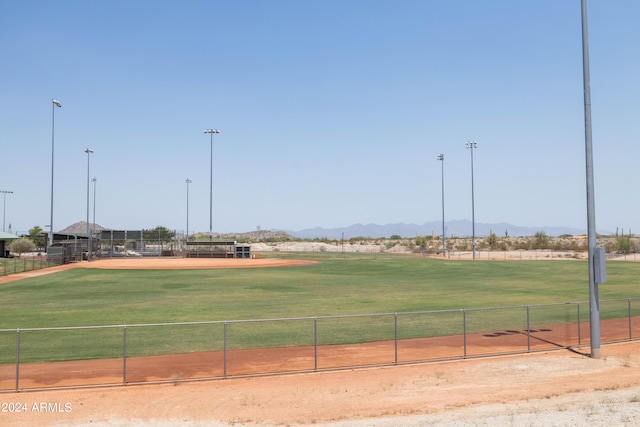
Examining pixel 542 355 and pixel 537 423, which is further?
pixel 542 355

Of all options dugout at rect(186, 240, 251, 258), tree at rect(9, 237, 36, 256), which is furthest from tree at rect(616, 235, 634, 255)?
tree at rect(9, 237, 36, 256)

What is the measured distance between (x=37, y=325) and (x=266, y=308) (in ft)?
39.1

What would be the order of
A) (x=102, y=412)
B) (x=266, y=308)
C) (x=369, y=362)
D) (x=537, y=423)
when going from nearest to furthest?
(x=537, y=423)
(x=102, y=412)
(x=369, y=362)
(x=266, y=308)

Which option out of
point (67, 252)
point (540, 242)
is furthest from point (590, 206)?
point (540, 242)

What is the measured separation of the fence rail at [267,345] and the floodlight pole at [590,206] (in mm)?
1927

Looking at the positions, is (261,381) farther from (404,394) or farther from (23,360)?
(23,360)

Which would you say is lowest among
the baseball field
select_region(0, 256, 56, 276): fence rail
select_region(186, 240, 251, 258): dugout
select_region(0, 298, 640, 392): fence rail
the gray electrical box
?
select_region(0, 298, 640, 392): fence rail

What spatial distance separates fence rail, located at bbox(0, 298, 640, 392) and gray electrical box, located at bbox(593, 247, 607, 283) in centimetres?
268

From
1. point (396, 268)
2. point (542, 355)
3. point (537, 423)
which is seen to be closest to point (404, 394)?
point (537, 423)

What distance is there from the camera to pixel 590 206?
1989 centimetres

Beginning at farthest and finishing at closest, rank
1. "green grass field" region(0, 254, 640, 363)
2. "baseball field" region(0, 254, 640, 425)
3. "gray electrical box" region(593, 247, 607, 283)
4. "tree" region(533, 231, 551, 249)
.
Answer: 1. "tree" region(533, 231, 551, 249)
2. "green grass field" region(0, 254, 640, 363)
3. "baseball field" region(0, 254, 640, 425)
4. "gray electrical box" region(593, 247, 607, 283)

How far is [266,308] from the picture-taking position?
3306 centimetres

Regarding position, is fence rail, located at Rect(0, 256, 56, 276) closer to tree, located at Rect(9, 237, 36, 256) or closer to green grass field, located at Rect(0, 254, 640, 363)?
green grass field, located at Rect(0, 254, 640, 363)

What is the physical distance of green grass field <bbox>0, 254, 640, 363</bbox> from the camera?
2430 cm
